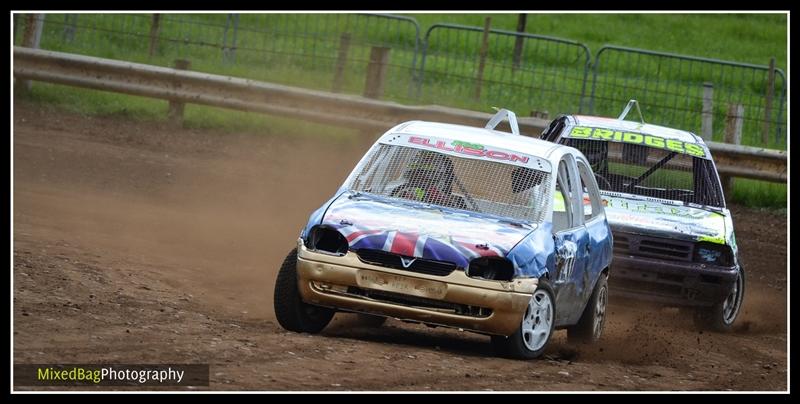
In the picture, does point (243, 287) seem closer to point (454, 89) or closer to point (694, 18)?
point (454, 89)

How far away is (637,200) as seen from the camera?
12344 mm

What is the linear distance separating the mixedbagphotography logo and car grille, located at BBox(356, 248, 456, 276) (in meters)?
1.70

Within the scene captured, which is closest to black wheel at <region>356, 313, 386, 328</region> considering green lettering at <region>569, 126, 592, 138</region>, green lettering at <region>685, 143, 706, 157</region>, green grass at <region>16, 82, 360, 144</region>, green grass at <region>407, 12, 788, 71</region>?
green lettering at <region>569, 126, 592, 138</region>

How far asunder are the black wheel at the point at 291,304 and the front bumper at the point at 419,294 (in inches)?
7.1

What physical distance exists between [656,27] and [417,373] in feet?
93.9

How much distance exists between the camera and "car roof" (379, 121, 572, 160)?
9828mm

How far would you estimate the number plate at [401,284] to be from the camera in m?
8.59

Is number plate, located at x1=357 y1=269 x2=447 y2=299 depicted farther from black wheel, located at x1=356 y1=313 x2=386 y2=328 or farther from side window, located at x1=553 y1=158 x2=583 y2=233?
black wheel, located at x1=356 y1=313 x2=386 y2=328

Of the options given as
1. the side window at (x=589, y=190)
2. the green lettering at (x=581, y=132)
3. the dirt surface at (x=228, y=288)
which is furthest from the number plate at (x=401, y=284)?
the green lettering at (x=581, y=132)

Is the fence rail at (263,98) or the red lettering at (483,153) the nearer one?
the red lettering at (483,153)

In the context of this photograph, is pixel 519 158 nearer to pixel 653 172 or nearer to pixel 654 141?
pixel 653 172

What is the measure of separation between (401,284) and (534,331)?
966 millimetres

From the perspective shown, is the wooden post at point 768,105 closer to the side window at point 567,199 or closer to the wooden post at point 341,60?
the wooden post at point 341,60

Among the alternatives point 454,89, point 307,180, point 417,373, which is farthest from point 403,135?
point 454,89
